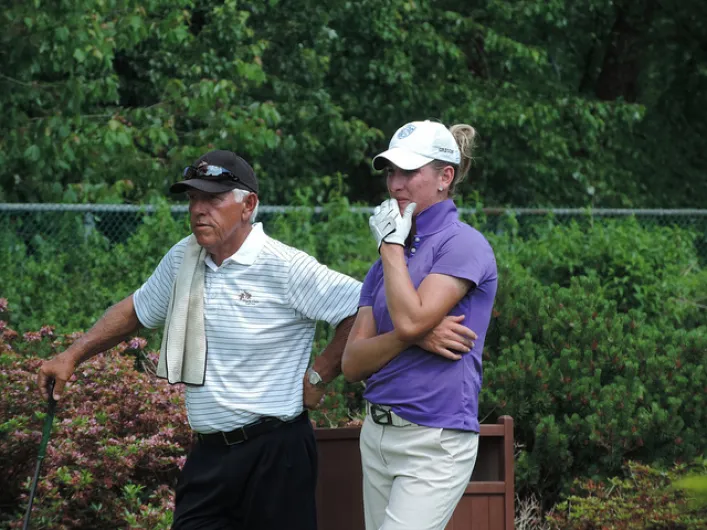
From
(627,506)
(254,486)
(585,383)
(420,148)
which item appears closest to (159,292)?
(254,486)

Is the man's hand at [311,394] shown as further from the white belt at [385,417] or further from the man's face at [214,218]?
the man's face at [214,218]

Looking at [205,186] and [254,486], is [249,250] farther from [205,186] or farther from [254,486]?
[254,486]

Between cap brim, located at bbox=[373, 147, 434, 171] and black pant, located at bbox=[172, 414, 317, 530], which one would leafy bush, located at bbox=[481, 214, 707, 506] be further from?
cap brim, located at bbox=[373, 147, 434, 171]

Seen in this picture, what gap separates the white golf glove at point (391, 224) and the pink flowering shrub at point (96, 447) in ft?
6.67

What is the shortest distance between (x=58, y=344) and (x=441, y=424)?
3.65m

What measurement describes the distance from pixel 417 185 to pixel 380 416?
0.73 metres

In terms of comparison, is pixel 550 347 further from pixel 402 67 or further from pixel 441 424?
pixel 402 67

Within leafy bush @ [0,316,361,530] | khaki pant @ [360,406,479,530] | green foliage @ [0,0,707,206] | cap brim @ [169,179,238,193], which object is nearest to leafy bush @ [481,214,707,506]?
leafy bush @ [0,316,361,530]

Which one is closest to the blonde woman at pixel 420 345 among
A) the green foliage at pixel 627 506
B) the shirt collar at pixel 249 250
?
the shirt collar at pixel 249 250

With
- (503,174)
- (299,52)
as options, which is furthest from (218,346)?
(503,174)

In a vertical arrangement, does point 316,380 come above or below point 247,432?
above

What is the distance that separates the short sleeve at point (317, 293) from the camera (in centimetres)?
402

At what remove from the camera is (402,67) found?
15133 millimetres

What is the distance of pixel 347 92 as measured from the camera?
1587 centimetres
